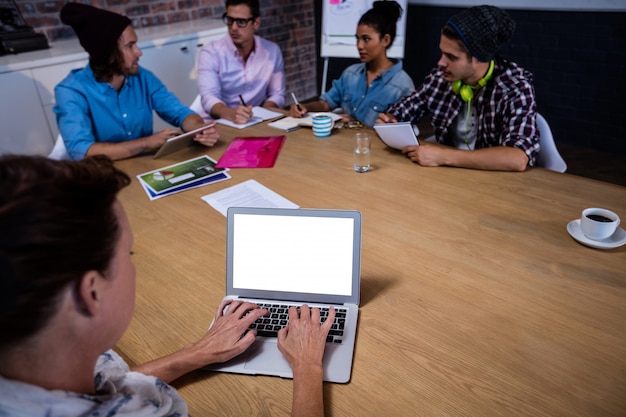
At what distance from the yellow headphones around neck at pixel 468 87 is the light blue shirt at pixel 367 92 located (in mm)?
530

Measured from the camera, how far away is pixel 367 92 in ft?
8.53

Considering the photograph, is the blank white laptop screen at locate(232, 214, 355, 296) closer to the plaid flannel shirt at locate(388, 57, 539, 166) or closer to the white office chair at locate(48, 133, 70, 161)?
the plaid flannel shirt at locate(388, 57, 539, 166)

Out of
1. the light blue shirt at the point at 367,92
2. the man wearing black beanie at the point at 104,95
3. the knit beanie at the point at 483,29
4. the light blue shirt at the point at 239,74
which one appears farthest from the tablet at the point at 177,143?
the knit beanie at the point at 483,29

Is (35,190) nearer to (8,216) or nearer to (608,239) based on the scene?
(8,216)

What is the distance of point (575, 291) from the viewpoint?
3.35 feet

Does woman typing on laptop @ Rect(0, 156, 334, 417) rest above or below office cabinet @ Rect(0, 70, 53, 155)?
above

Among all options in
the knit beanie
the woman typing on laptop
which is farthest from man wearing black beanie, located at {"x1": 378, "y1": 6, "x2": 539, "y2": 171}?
the woman typing on laptop

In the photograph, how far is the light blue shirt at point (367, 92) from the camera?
246cm

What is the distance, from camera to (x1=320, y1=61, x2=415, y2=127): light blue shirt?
2.46 m

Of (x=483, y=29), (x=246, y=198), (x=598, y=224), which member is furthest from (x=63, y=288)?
(x=483, y=29)

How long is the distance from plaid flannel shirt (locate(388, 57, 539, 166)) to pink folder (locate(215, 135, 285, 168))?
0.63 meters

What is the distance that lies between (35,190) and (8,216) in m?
0.04

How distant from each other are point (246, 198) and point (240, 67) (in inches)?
70.1

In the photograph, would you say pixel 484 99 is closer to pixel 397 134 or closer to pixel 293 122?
pixel 397 134
